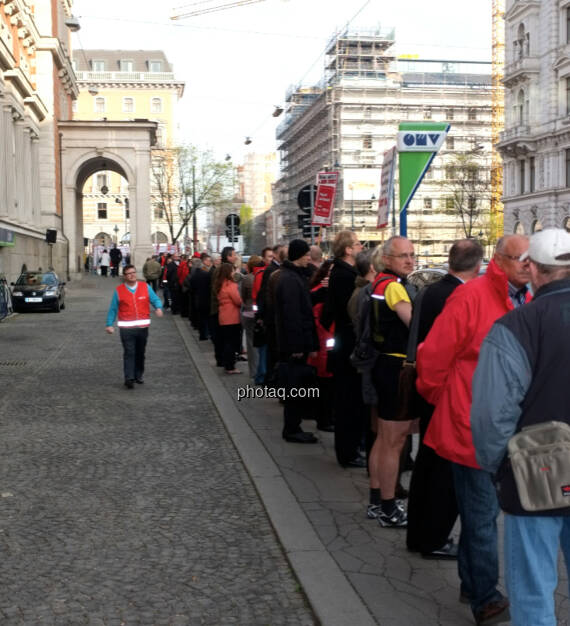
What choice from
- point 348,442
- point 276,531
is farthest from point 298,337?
point 276,531

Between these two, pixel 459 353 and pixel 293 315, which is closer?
pixel 459 353

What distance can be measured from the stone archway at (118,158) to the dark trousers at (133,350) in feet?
127

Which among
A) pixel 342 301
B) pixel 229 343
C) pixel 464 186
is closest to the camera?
pixel 342 301

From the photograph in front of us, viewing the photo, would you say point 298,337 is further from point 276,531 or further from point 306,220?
point 306,220

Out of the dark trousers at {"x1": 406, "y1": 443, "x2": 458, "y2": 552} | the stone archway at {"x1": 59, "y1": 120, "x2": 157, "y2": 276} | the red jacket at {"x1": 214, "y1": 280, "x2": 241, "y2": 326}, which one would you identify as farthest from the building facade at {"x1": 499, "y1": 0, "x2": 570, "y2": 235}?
the dark trousers at {"x1": 406, "y1": 443, "x2": 458, "y2": 552}

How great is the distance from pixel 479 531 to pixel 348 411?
3063 millimetres

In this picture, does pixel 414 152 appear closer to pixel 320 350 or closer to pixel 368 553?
pixel 320 350

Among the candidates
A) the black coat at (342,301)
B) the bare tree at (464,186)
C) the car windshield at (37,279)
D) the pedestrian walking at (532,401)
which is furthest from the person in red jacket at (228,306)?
the bare tree at (464,186)

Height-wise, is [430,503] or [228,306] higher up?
[228,306]

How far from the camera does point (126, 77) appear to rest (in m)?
105

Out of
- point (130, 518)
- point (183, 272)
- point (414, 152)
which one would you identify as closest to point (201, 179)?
point (183, 272)

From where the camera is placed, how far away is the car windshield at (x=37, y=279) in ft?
93.6

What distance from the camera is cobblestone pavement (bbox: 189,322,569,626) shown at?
4355mm

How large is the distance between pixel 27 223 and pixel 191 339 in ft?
76.1
